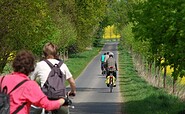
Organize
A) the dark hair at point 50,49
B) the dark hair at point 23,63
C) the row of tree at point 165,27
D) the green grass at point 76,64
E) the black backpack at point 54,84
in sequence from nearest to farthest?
the dark hair at point 23,63 < the black backpack at point 54,84 < the dark hair at point 50,49 < the row of tree at point 165,27 < the green grass at point 76,64

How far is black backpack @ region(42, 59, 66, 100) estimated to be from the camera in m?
8.23

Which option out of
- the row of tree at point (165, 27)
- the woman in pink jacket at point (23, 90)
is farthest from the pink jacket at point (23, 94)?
the row of tree at point (165, 27)

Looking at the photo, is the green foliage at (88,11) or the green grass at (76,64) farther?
the green grass at (76,64)

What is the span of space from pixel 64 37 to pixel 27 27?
84.8 ft

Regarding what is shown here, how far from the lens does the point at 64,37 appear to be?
158ft

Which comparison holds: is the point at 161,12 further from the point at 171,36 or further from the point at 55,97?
the point at 55,97

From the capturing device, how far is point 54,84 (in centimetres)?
827

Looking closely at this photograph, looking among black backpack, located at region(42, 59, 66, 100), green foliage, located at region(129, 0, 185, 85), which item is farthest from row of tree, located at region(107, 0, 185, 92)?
black backpack, located at region(42, 59, 66, 100)

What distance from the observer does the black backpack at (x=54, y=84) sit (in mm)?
8234

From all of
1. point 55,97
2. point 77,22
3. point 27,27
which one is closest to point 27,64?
point 55,97

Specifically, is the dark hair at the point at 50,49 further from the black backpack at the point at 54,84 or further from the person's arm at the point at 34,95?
the person's arm at the point at 34,95

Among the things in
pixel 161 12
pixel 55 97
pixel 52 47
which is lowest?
pixel 55 97

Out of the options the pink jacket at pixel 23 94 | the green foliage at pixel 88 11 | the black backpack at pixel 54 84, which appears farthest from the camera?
the green foliage at pixel 88 11

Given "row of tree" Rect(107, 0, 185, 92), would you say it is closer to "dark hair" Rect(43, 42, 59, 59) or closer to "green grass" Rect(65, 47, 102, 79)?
"dark hair" Rect(43, 42, 59, 59)
